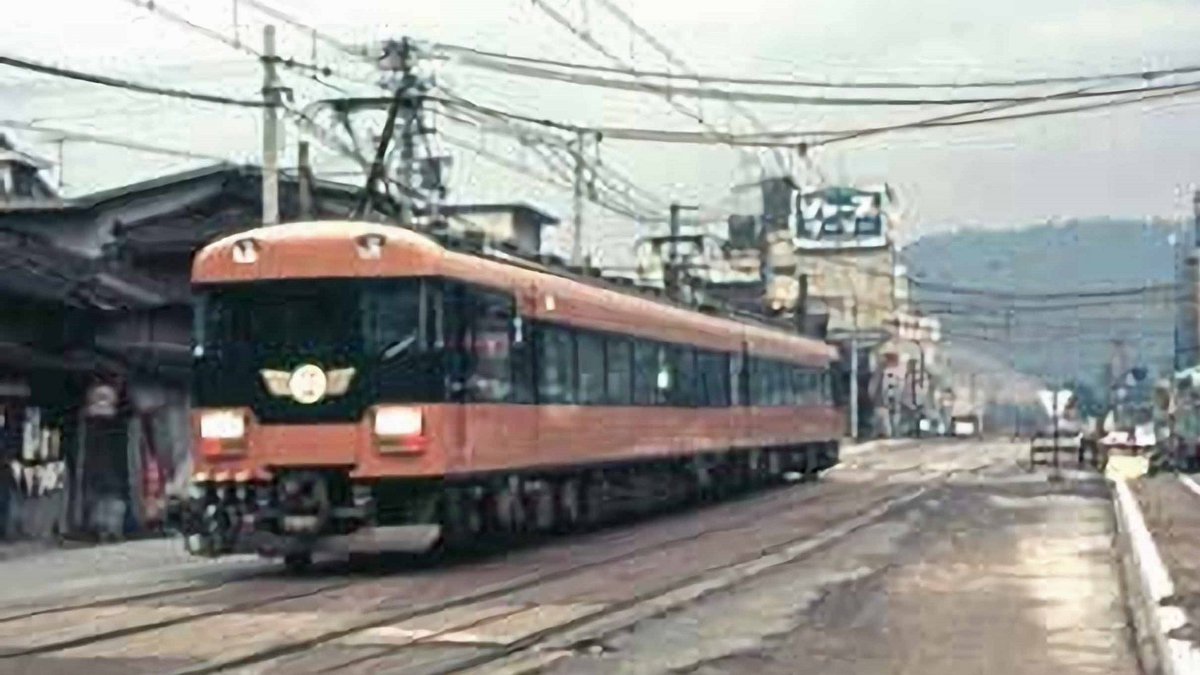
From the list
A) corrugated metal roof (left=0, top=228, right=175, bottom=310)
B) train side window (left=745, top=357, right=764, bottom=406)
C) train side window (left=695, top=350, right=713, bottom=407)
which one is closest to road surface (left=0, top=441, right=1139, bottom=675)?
corrugated metal roof (left=0, top=228, right=175, bottom=310)

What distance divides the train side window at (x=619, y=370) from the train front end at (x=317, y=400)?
6289 mm

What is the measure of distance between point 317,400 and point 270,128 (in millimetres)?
10463

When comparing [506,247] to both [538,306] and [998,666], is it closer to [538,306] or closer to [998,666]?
[538,306]

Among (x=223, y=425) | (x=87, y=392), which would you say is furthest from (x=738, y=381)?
(x=223, y=425)

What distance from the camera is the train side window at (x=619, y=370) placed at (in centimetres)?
2820

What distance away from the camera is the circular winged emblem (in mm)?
21969

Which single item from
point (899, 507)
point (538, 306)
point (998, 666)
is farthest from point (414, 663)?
point (899, 507)

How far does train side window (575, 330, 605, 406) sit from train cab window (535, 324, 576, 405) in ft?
1.04

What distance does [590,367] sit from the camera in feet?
89.2

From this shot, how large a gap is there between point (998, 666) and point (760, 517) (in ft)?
60.8

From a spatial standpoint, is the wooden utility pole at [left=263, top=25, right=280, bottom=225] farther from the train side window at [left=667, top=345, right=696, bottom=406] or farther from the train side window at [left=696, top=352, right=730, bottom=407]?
the train side window at [left=696, top=352, right=730, bottom=407]

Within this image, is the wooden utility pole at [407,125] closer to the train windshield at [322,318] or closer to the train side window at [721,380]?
the train side window at [721,380]

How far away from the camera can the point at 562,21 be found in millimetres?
25859

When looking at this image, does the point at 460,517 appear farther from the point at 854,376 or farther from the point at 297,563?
the point at 854,376
